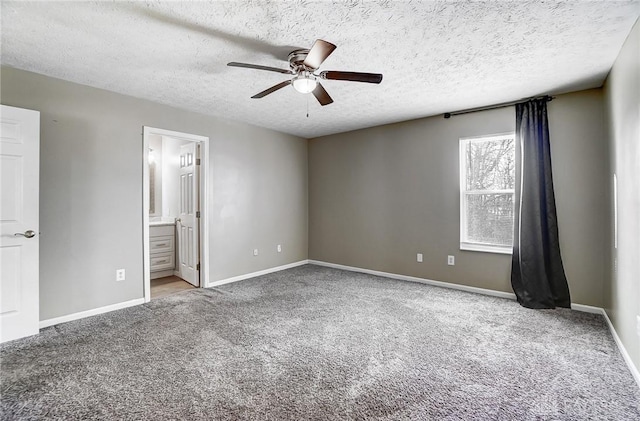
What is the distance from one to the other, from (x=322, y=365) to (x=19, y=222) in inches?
112

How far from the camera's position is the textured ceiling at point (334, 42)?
1.94 meters

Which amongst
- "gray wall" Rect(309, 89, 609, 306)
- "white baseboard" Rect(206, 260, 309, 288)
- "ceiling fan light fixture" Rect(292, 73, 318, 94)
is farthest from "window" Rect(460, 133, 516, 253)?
"white baseboard" Rect(206, 260, 309, 288)

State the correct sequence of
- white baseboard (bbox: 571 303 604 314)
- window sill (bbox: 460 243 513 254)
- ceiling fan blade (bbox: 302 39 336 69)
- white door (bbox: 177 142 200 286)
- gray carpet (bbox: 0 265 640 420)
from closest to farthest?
gray carpet (bbox: 0 265 640 420) < ceiling fan blade (bbox: 302 39 336 69) < white baseboard (bbox: 571 303 604 314) < window sill (bbox: 460 243 513 254) < white door (bbox: 177 142 200 286)

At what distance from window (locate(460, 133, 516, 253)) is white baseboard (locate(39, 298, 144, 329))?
13.7 ft

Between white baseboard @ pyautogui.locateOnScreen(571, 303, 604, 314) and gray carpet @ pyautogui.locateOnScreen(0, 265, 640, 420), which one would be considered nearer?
gray carpet @ pyautogui.locateOnScreen(0, 265, 640, 420)

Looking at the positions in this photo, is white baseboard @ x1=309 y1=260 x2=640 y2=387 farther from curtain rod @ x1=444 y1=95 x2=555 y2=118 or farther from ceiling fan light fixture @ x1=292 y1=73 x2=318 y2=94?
ceiling fan light fixture @ x1=292 y1=73 x2=318 y2=94

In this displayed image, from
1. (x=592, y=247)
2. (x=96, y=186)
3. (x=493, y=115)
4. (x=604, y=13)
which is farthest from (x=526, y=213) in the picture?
(x=96, y=186)

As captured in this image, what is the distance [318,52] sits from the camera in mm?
2051

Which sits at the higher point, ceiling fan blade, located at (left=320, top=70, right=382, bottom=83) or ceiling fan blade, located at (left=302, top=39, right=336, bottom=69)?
ceiling fan blade, located at (left=302, top=39, right=336, bottom=69)

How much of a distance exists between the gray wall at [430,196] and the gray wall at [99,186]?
175 centimetres

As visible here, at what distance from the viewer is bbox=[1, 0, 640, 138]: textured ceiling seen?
194 centimetres

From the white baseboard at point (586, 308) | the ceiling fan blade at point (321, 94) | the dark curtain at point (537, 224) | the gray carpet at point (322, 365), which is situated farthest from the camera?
the dark curtain at point (537, 224)

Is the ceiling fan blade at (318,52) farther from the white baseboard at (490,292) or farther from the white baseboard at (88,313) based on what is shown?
the white baseboard at (88,313)

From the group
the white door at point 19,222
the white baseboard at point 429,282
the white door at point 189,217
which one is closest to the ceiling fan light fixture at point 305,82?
the white door at point 19,222
